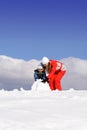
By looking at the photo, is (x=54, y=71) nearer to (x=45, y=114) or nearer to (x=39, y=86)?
(x=39, y=86)

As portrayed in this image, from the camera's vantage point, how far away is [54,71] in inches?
622

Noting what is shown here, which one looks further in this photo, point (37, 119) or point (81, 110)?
point (81, 110)

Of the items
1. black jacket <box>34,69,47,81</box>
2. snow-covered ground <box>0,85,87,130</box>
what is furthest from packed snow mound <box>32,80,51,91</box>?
snow-covered ground <box>0,85,87,130</box>

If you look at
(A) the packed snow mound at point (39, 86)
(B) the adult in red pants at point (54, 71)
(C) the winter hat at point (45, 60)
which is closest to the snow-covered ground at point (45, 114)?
(A) the packed snow mound at point (39, 86)

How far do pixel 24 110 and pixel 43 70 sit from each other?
7916 mm

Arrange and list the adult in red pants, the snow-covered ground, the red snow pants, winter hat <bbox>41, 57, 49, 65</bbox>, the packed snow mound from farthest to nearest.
→ the red snow pants < the adult in red pants < winter hat <bbox>41, 57, 49, 65</bbox> < the packed snow mound < the snow-covered ground

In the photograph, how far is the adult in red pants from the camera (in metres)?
15.3

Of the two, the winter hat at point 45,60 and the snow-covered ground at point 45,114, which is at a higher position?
the winter hat at point 45,60

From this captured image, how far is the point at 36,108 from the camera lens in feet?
24.6

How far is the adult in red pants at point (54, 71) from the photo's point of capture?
50.2 feet

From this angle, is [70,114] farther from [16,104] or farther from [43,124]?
[16,104]

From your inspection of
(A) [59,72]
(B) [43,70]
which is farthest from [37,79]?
(A) [59,72]

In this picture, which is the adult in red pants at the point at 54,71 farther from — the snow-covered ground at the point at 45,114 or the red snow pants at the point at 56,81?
the snow-covered ground at the point at 45,114

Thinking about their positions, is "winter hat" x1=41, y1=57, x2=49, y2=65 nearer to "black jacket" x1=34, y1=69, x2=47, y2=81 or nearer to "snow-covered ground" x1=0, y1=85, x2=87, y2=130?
"black jacket" x1=34, y1=69, x2=47, y2=81
